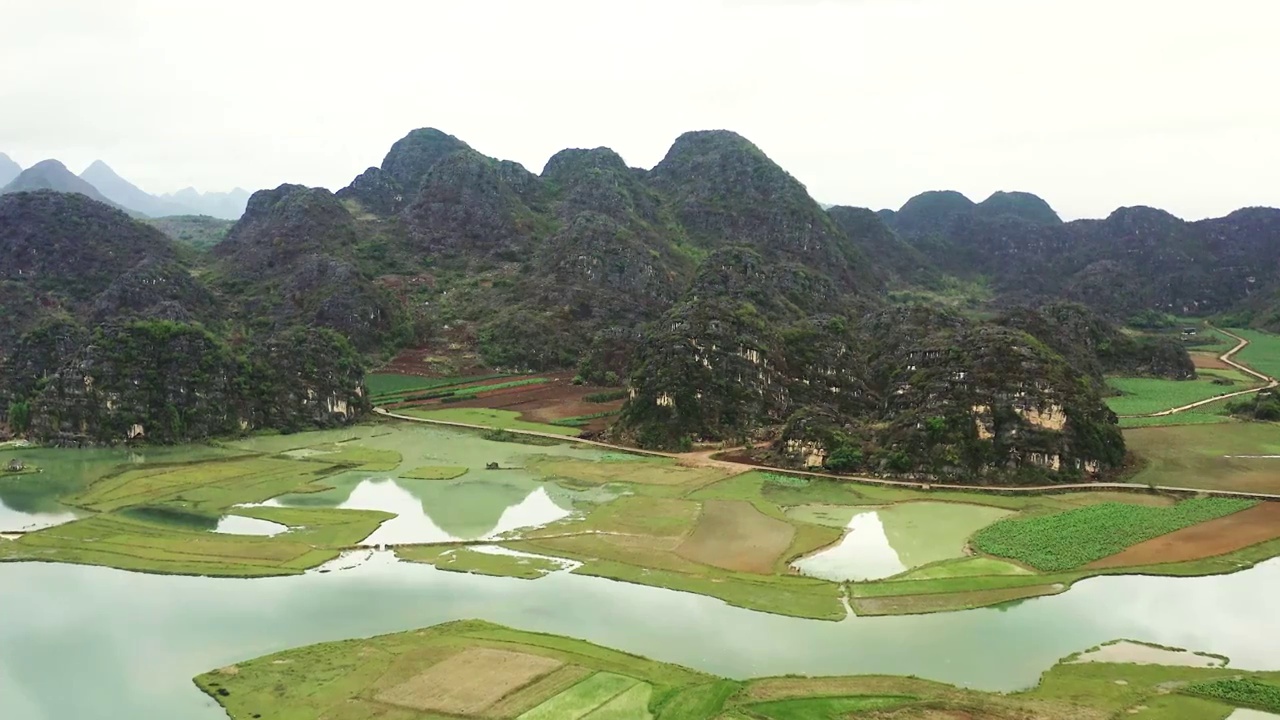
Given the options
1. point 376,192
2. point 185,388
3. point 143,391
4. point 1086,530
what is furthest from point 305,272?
point 1086,530

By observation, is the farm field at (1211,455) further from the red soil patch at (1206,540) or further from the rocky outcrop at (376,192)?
the rocky outcrop at (376,192)

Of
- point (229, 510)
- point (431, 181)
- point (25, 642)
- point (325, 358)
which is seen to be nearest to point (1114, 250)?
point (431, 181)

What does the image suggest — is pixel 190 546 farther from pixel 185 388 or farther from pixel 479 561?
pixel 185 388

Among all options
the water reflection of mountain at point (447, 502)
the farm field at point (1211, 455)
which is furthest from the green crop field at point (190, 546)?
the farm field at point (1211, 455)

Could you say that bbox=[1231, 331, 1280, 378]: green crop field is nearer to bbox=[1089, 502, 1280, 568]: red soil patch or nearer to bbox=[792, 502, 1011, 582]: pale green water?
bbox=[1089, 502, 1280, 568]: red soil patch

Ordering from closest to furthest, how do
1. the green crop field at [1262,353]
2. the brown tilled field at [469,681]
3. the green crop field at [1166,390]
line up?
the brown tilled field at [469,681] → the green crop field at [1166,390] → the green crop field at [1262,353]

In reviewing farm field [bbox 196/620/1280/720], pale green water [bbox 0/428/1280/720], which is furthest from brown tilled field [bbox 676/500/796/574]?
farm field [bbox 196/620/1280/720]
